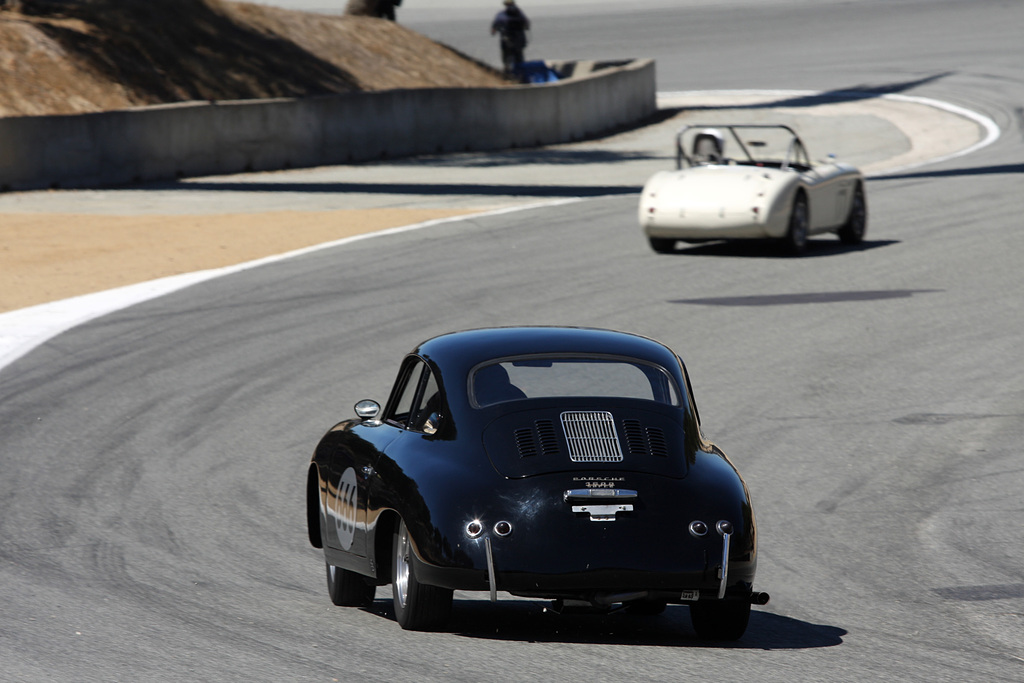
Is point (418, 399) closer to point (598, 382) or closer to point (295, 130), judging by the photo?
point (598, 382)

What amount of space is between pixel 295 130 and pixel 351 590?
2375cm

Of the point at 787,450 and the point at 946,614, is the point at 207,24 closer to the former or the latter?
the point at 787,450

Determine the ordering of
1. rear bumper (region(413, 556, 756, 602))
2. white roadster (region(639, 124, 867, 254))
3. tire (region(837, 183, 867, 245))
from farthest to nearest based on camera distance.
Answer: tire (region(837, 183, 867, 245))
white roadster (region(639, 124, 867, 254))
rear bumper (region(413, 556, 756, 602))

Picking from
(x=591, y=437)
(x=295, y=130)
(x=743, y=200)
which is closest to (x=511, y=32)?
(x=295, y=130)

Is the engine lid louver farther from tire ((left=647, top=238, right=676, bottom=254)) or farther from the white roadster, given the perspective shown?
tire ((left=647, top=238, right=676, bottom=254))

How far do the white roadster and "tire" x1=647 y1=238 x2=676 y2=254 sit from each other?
13 millimetres

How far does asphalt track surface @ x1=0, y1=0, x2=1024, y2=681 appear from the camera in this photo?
20.5ft

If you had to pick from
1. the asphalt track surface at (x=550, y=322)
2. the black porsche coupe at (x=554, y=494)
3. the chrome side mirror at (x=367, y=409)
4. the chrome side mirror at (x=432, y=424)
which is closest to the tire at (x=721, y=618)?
the black porsche coupe at (x=554, y=494)

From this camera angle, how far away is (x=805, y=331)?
1467 cm

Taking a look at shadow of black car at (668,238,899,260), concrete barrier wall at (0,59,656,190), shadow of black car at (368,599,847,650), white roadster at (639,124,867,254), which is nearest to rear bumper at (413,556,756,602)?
shadow of black car at (368,599,847,650)

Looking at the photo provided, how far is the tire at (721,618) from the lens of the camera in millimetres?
6441

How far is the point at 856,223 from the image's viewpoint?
19.7 meters

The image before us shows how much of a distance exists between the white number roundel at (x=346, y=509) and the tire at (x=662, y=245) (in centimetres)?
1204

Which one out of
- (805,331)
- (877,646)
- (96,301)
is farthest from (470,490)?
(96,301)
